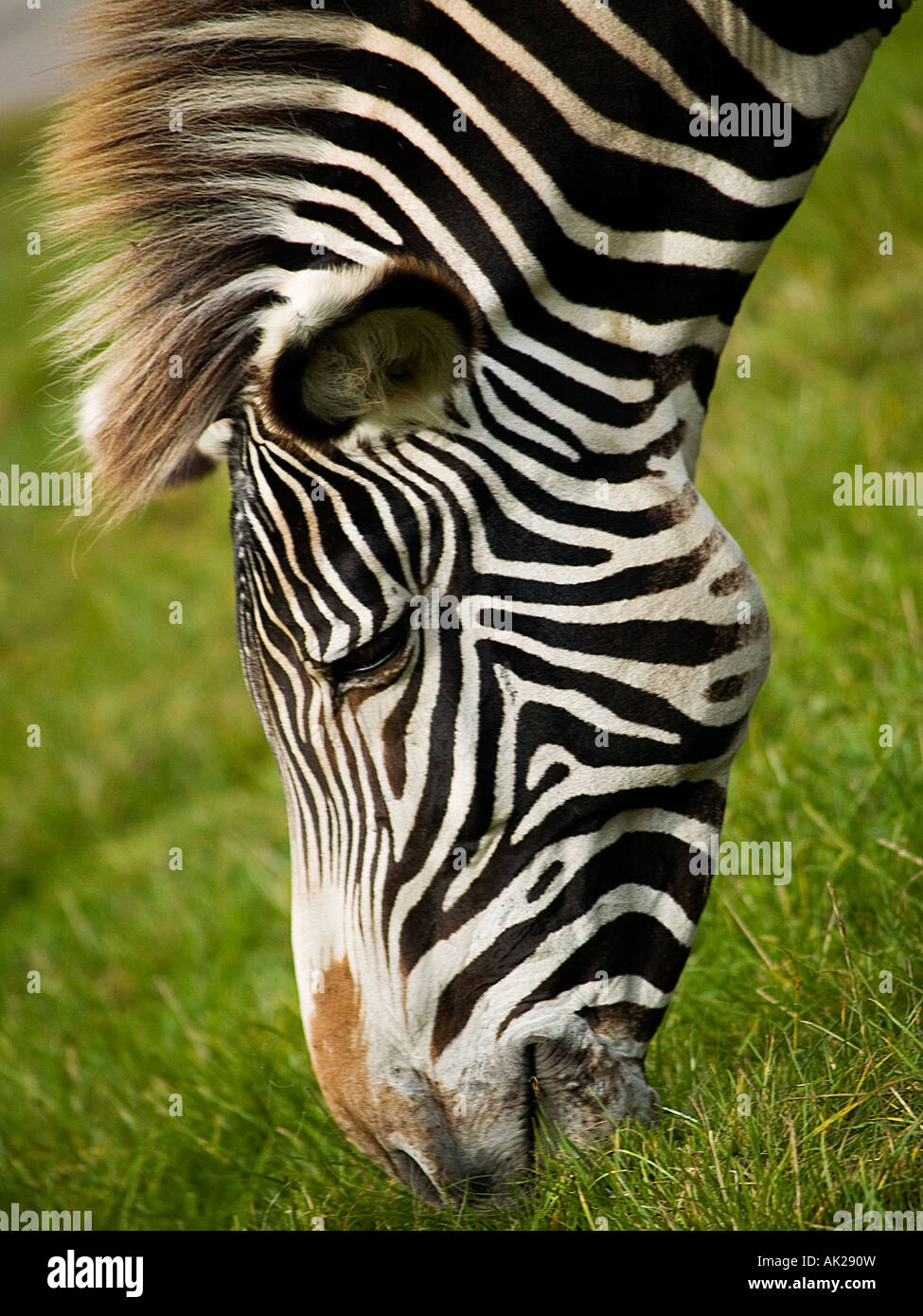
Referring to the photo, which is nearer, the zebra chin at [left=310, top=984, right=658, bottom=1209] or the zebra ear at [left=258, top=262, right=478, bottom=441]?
the zebra ear at [left=258, top=262, right=478, bottom=441]

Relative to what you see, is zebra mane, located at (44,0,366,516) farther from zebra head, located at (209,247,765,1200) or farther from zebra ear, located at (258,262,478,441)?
zebra ear, located at (258,262,478,441)

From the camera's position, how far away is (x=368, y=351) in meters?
1.94

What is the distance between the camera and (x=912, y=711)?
352cm

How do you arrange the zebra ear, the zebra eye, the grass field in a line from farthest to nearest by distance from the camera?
1. the grass field
2. the zebra eye
3. the zebra ear

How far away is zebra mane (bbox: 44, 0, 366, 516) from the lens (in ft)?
7.02

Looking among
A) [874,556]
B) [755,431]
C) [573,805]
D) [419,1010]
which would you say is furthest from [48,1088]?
[755,431]

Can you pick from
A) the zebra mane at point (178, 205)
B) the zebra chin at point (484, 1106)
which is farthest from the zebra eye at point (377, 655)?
the zebra chin at point (484, 1106)

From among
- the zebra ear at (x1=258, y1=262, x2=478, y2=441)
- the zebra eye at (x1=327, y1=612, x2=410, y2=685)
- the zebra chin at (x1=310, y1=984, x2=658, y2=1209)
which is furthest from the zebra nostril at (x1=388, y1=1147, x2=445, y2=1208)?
the zebra ear at (x1=258, y1=262, x2=478, y2=441)

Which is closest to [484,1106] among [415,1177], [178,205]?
[415,1177]

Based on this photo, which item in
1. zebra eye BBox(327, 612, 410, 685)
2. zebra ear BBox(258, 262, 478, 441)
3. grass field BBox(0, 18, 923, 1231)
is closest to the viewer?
zebra ear BBox(258, 262, 478, 441)

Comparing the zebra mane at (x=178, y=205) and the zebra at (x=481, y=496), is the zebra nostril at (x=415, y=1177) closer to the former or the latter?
the zebra at (x=481, y=496)

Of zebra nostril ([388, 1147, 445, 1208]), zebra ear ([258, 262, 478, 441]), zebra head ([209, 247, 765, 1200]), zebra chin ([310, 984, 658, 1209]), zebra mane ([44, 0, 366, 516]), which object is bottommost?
zebra nostril ([388, 1147, 445, 1208])

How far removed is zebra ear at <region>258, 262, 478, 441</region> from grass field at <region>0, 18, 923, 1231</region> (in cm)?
57

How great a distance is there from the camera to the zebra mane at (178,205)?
2.14m
